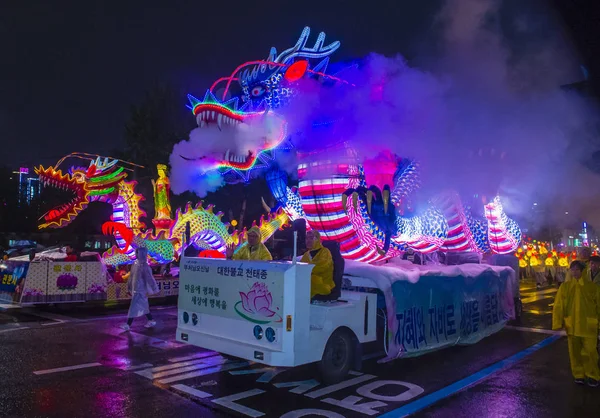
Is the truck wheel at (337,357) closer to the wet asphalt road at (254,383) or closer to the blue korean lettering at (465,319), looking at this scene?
the wet asphalt road at (254,383)

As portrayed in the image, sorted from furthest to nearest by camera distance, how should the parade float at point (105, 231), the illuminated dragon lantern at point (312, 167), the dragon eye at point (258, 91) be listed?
the parade float at point (105, 231) → the dragon eye at point (258, 91) → the illuminated dragon lantern at point (312, 167)

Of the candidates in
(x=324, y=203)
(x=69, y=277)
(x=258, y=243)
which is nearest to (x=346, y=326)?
(x=258, y=243)

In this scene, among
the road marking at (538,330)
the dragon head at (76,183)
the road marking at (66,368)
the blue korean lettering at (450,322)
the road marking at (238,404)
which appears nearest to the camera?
the road marking at (238,404)

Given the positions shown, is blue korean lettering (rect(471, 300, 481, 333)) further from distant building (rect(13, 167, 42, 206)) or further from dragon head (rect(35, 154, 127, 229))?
distant building (rect(13, 167, 42, 206))

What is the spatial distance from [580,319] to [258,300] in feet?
13.1

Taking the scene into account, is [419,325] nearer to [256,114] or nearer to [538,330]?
[538,330]

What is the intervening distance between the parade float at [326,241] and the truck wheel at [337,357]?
0.02 m

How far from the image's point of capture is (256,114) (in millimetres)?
10586

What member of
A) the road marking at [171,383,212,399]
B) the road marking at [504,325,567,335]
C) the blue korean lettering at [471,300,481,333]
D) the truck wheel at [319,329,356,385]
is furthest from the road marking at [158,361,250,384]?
the road marking at [504,325,567,335]

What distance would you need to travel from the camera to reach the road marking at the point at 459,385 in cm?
483

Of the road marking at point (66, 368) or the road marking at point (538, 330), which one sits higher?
the road marking at point (538, 330)

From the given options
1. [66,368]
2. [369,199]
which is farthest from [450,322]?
[66,368]

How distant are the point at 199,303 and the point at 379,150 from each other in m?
6.04

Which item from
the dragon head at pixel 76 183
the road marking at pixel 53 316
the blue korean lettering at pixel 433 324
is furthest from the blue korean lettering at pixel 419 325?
the dragon head at pixel 76 183
